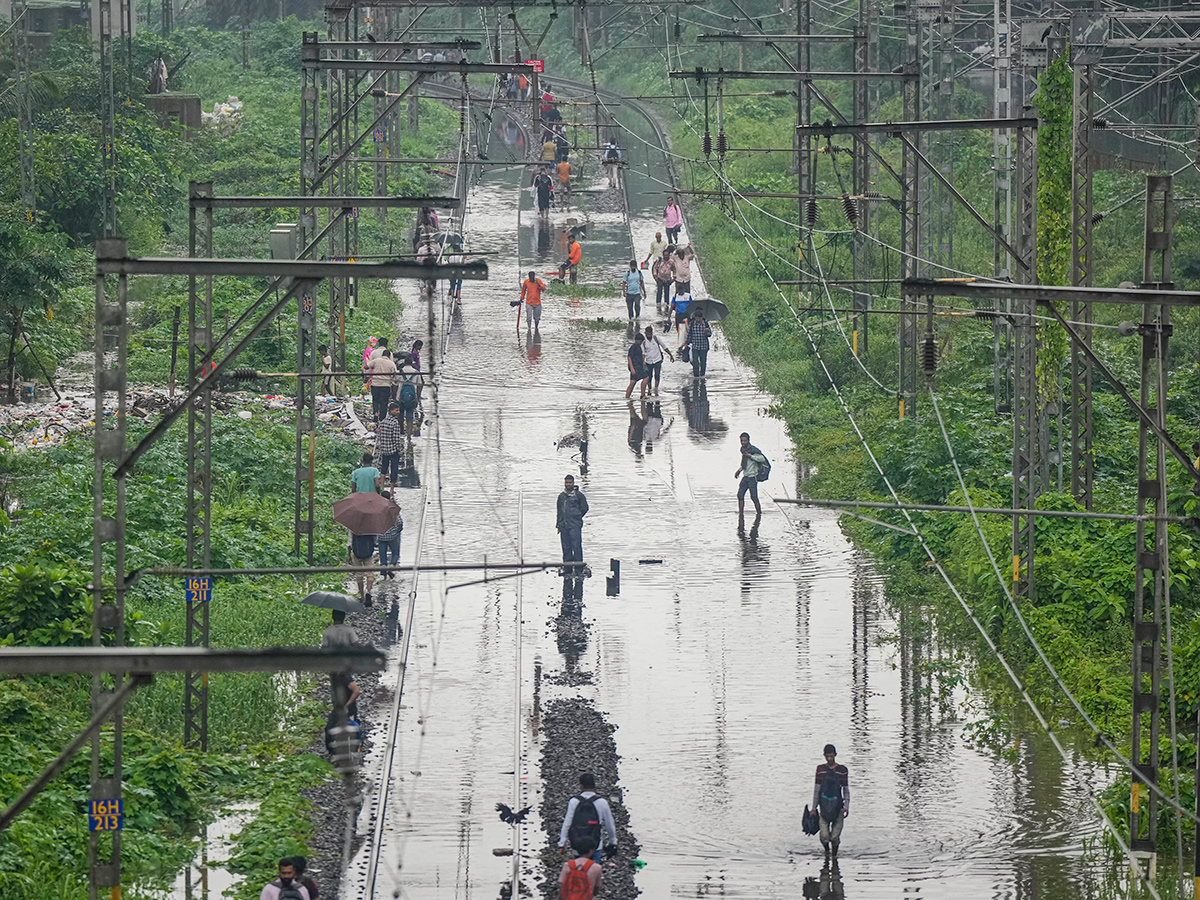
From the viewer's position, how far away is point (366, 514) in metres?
23.1

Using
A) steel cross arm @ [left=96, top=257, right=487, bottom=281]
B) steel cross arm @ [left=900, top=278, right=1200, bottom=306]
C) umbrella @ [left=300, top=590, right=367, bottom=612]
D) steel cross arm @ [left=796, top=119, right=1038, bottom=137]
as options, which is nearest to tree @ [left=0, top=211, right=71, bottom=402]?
umbrella @ [left=300, top=590, right=367, bottom=612]

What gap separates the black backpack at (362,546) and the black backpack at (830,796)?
28.1 ft

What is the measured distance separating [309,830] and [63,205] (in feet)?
94.9

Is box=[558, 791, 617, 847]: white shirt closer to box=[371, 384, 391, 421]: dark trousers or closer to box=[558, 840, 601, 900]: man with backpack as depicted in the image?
box=[558, 840, 601, 900]: man with backpack

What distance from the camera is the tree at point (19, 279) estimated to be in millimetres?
31625

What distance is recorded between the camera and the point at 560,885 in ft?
49.5

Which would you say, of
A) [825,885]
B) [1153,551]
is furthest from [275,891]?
[1153,551]

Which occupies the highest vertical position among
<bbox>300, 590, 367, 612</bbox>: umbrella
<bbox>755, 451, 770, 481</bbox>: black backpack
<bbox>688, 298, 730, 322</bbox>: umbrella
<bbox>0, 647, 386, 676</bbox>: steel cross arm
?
<bbox>0, 647, 386, 676</bbox>: steel cross arm

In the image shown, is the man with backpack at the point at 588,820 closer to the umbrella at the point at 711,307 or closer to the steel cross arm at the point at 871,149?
the steel cross arm at the point at 871,149

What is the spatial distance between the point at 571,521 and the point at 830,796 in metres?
8.59

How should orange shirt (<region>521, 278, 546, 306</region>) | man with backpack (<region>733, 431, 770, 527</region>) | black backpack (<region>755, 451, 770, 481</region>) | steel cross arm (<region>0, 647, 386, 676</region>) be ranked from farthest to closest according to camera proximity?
orange shirt (<region>521, 278, 546, 306</region>)
black backpack (<region>755, 451, 770, 481</region>)
man with backpack (<region>733, 431, 770, 527</region>)
steel cross arm (<region>0, 647, 386, 676</region>)

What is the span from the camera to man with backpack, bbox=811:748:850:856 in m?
16.3

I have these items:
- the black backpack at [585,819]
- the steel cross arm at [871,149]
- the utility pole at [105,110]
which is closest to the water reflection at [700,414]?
the steel cross arm at [871,149]

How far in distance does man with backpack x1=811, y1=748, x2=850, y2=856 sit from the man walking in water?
8.15 metres
